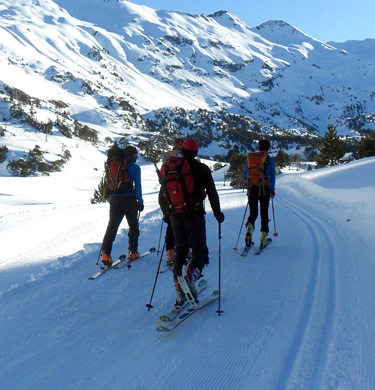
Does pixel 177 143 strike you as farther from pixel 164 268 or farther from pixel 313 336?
pixel 313 336

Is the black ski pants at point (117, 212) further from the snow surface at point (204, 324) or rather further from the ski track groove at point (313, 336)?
the ski track groove at point (313, 336)

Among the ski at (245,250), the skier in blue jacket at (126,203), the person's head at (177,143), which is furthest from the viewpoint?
the ski at (245,250)

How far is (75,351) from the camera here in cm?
375

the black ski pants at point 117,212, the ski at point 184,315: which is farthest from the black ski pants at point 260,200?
the ski at point 184,315

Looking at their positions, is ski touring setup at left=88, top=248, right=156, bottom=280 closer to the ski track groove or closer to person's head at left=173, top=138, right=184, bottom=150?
person's head at left=173, top=138, right=184, bottom=150

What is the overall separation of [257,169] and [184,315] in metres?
4.02

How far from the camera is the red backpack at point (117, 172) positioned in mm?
6402

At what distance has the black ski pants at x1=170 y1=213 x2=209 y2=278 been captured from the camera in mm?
4426

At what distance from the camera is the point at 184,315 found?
4.27 m

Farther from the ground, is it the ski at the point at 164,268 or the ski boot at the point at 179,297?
the ski boot at the point at 179,297

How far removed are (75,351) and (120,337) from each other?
0.51m

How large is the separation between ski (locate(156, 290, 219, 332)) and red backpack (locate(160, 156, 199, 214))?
4.10ft

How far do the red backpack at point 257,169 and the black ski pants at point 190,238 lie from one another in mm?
3197

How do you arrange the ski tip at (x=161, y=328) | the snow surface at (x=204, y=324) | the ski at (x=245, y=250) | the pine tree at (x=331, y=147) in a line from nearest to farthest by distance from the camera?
1. the snow surface at (x=204, y=324)
2. the ski tip at (x=161, y=328)
3. the ski at (x=245, y=250)
4. the pine tree at (x=331, y=147)
